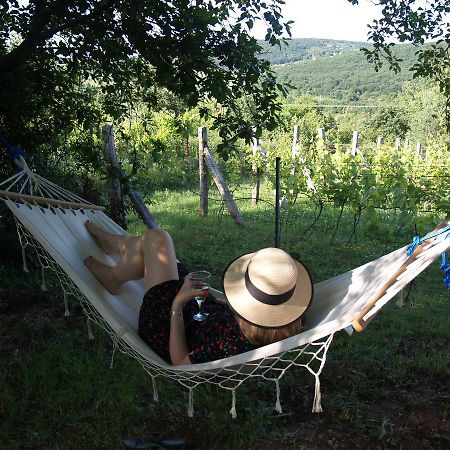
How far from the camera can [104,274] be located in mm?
2279

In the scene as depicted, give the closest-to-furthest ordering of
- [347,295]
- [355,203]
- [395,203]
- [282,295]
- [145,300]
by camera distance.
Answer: [282,295] < [347,295] < [145,300] < [395,203] < [355,203]

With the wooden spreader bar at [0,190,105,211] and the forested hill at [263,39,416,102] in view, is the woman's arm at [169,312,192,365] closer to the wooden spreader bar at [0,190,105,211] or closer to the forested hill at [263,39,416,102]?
the wooden spreader bar at [0,190,105,211]

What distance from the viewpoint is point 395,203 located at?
412 centimetres

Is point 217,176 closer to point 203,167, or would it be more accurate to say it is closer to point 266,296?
point 203,167

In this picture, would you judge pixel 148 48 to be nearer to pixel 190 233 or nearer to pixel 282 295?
pixel 282 295

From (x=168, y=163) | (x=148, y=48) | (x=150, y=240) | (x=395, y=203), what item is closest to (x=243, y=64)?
(x=148, y=48)

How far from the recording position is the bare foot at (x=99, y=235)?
250 cm

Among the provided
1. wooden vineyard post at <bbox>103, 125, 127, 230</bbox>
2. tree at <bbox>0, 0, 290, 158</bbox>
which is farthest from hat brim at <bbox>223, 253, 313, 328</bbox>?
wooden vineyard post at <bbox>103, 125, 127, 230</bbox>

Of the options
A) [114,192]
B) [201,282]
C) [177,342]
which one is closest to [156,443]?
[177,342]

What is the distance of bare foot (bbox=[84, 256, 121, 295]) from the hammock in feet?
0.07

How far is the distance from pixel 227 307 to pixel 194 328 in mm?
143

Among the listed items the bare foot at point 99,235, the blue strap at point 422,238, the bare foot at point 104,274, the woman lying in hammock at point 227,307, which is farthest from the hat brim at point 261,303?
the bare foot at point 99,235

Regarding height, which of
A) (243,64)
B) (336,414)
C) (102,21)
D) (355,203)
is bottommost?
(336,414)

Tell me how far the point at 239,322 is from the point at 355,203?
130 inches
